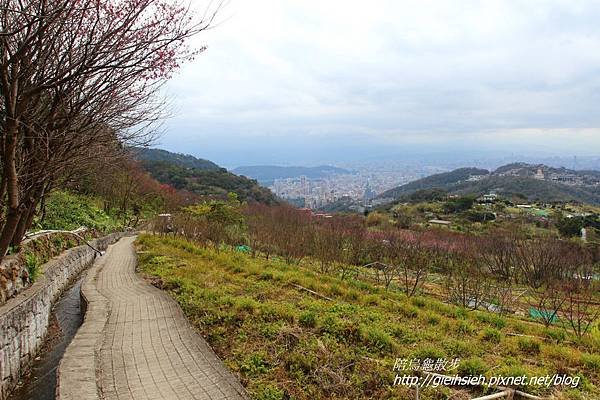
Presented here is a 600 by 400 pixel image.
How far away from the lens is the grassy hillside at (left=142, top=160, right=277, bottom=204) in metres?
53.1

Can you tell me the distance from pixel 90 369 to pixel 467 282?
10.6 meters

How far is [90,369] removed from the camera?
520 cm

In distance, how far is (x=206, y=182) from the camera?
58.7m

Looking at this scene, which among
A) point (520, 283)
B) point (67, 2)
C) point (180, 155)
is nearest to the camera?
point (67, 2)

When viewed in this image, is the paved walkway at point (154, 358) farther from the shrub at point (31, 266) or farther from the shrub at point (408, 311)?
the shrub at point (408, 311)

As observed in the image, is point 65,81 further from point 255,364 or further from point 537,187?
point 537,187

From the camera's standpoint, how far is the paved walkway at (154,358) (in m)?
4.72

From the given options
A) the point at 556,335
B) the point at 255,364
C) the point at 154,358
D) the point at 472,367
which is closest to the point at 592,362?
the point at 472,367

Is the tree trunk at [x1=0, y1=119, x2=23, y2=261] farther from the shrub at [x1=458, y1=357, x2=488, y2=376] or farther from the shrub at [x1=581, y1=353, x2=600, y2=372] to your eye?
the shrub at [x1=581, y1=353, x2=600, y2=372]

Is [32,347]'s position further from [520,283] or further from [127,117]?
[520,283]

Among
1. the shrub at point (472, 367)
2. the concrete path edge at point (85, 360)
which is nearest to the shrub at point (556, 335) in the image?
the shrub at point (472, 367)

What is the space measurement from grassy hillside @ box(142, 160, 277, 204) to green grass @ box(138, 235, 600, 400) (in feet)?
139

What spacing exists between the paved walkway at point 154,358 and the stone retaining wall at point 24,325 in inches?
36.7

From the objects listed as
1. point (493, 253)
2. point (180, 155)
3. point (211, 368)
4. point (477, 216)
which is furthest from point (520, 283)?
point (180, 155)
